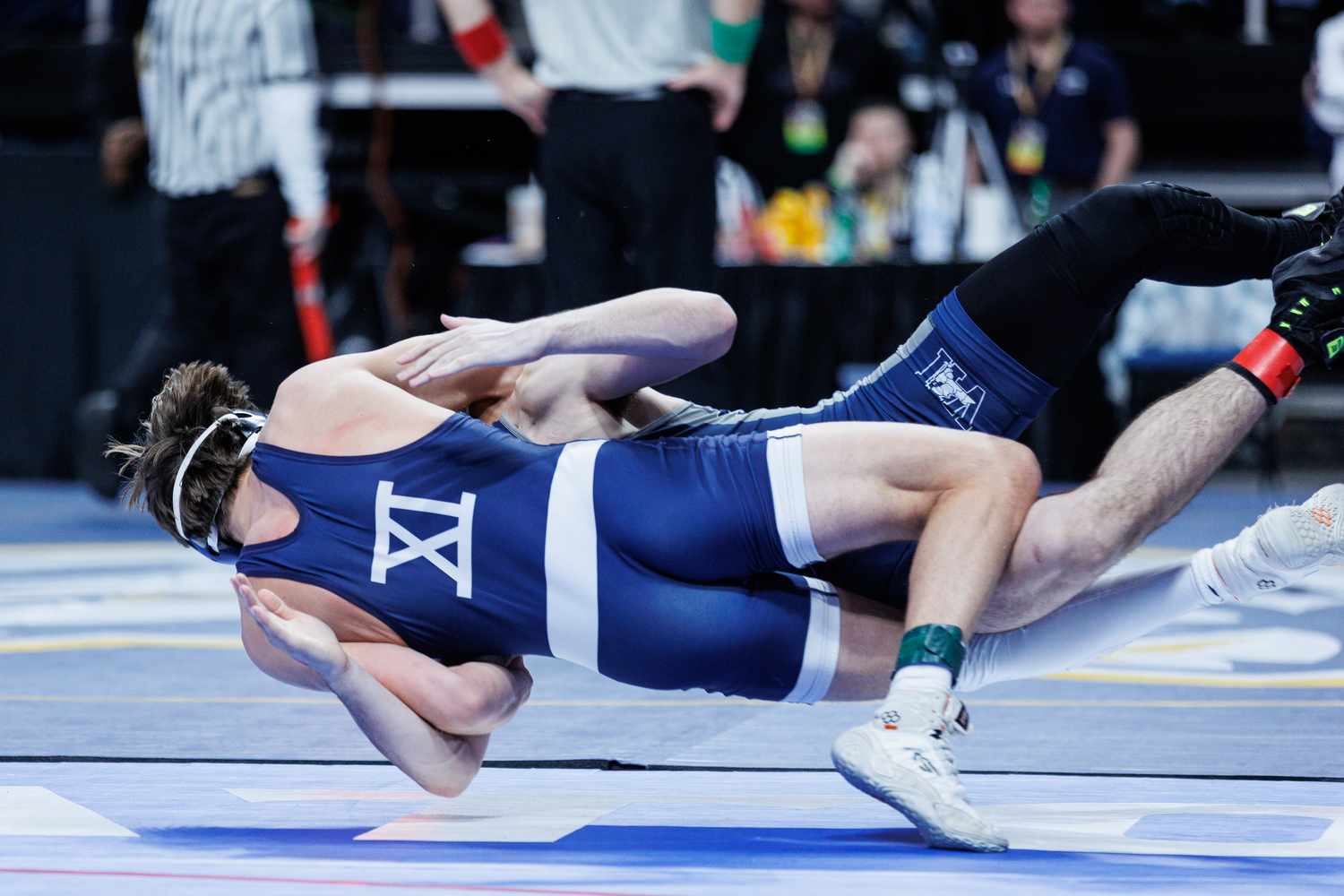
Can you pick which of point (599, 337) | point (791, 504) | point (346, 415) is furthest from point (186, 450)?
point (791, 504)

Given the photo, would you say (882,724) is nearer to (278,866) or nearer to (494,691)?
(494,691)

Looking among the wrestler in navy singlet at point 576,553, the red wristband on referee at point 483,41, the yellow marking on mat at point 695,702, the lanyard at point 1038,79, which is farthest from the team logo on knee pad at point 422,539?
the lanyard at point 1038,79

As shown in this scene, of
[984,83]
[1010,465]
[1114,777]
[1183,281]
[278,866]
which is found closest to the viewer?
[278,866]

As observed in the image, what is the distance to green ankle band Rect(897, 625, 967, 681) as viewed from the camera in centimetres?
196

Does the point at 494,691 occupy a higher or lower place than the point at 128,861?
higher

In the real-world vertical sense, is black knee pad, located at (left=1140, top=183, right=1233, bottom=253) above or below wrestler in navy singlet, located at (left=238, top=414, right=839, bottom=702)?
above

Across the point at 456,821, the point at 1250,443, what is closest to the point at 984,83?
the point at 1250,443

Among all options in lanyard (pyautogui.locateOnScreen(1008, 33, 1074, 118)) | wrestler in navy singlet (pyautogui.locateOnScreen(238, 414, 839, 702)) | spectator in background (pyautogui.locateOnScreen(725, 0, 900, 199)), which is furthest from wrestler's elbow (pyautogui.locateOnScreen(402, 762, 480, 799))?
spectator in background (pyautogui.locateOnScreen(725, 0, 900, 199))

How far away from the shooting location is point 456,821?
2184 millimetres

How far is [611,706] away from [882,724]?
118cm

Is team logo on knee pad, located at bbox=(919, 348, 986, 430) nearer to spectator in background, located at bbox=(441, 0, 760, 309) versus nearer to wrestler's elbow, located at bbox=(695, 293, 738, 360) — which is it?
wrestler's elbow, located at bbox=(695, 293, 738, 360)

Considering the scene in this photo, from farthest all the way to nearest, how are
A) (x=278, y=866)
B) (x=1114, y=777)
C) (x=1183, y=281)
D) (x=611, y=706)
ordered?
(x=611, y=706) < (x=1183, y=281) < (x=1114, y=777) < (x=278, y=866)

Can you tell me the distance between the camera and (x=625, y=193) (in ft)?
12.6

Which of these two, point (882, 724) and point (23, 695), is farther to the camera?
Answer: point (23, 695)
